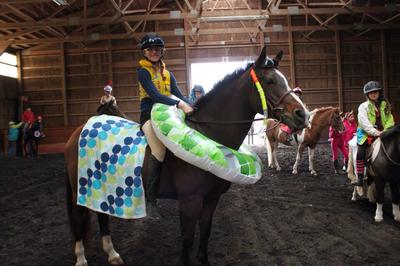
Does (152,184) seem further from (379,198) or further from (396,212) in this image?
(396,212)

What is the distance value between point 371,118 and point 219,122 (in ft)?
9.40

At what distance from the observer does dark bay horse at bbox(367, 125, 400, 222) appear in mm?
4555

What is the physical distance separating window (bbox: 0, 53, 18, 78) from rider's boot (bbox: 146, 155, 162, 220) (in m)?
17.8

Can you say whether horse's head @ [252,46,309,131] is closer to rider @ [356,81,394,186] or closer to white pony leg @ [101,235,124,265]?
white pony leg @ [101,235,124,265]

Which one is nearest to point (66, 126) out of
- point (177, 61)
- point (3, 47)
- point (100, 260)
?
point (3, 47)

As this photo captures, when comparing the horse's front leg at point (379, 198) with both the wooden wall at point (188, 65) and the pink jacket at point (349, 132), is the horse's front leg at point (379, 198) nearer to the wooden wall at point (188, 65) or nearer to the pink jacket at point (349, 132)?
the pink jacket at point (349, 132)

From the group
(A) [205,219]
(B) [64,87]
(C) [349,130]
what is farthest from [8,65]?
(A) [205,219]

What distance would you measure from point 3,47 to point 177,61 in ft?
26.0

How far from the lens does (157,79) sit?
3.16 meters

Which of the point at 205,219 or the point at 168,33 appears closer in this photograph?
the point at 205,219

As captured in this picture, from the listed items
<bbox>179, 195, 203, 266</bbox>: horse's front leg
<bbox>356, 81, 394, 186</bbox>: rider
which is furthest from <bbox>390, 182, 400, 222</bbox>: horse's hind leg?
<bbox>179, 195, 203, 266</bbox>: horse's front leg

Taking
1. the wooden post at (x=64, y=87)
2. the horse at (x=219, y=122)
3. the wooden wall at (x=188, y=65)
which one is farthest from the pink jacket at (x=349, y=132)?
the wooden post at (x=64, y=87)

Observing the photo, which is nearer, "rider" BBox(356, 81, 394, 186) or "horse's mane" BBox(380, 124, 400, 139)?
"horse's mane" BBox(380, 124, 400, 139)

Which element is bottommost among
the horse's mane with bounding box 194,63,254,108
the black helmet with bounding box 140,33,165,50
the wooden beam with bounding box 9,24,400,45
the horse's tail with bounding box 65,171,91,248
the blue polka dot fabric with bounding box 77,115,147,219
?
the horse's tail with bounding box 65,171,91,248
